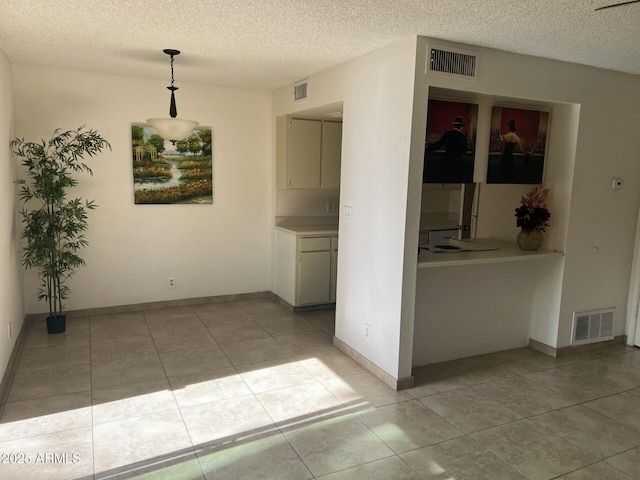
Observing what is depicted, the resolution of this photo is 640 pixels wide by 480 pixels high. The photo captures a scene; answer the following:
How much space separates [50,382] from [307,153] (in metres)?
3.37

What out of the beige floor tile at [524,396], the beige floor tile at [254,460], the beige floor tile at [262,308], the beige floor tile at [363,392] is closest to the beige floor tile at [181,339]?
the beige floor tile at [262,308]

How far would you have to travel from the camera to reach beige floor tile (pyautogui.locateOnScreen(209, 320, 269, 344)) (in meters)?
4.50

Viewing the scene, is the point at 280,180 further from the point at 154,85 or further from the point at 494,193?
the point at 494,193

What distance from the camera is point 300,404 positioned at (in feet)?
10.7

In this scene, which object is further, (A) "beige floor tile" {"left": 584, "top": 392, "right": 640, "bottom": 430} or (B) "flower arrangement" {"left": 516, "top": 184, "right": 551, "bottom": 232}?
(B) "flower arrangement" {"left": 516, "top": 184, "right": 551, "bottom": 232}

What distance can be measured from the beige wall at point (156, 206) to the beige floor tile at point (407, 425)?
3.04m

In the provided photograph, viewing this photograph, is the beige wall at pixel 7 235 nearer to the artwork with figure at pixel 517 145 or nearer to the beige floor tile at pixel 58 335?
the beige floor tile at pixel 58 335

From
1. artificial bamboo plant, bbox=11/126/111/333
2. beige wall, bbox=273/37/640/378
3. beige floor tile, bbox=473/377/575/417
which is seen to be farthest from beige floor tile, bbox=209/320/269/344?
beige floor tile, bbox=473/377/575/417

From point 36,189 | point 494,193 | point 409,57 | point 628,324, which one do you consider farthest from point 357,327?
point 36,189

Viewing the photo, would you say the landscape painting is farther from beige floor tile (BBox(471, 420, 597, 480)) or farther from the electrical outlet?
beige floor tile (BBox(471, 420, 597, 480))

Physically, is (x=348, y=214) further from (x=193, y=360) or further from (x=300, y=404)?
(x=193, y=360)

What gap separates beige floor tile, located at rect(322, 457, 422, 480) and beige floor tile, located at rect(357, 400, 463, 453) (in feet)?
0.47

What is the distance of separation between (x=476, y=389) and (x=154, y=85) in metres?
4.28

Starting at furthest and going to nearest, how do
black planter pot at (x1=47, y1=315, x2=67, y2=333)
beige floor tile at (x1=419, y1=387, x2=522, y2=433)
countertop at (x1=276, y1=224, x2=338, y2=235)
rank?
countertop at (x1=276, y1=224, x2=338, y2=235), black planter pot at (x1=47, y1=315, x2=67, y2=333), beige floor tile at (x1=419, y1=387, x2=522, y2=433)
